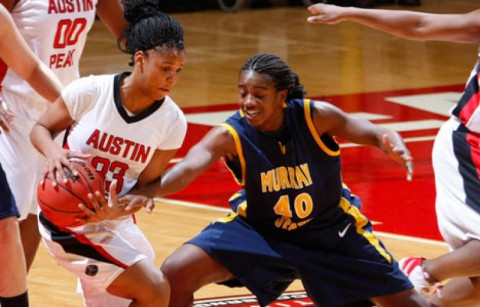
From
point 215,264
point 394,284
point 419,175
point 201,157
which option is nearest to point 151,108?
point 201,157

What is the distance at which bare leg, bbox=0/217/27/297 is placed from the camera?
195 inches

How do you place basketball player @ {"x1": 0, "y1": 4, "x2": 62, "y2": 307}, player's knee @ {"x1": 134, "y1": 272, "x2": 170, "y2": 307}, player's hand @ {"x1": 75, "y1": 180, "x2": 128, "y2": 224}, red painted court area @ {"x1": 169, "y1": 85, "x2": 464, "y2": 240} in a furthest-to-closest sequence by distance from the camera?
1. red painted court area @ {"x1": 169, "y1": 85, "x2": 464, "y2": 240}
2. basketball player @ {"x1": 0, "y1": 4, "x2": 62, "y2": 307}
3. player's knee @ {"x1": 134, "y1": 272, "x2": 170, "y2": 307}
4. player's hand @ {"x1": 75, "y1": 180, "x2": 128, "y2": 224}

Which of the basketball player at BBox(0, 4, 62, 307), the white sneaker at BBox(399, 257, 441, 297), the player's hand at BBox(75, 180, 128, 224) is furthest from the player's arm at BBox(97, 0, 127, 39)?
the white sneaker at BBox(399, 257, 441, 297)

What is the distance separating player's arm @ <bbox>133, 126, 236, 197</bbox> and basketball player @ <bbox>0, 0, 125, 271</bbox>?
733mm

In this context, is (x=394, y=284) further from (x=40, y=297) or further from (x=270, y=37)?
(x=270, y=37)

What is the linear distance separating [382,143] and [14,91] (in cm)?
167

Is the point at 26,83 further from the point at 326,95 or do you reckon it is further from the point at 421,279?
the point at 326,95

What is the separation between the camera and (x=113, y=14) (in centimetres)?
573

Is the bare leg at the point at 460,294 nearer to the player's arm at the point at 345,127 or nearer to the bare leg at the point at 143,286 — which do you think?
the player's arm at the point at 345,127

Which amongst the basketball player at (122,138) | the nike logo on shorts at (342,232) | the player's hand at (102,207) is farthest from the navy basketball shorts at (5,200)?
the nike logo on shorts at (342,232)

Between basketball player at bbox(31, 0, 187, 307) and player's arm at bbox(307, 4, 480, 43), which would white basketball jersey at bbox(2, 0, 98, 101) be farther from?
player's arm at bbox(307, 4, 480, 43)

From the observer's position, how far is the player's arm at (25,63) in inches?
199

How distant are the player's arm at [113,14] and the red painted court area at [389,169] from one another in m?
2.35

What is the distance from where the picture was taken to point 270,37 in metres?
16.2
